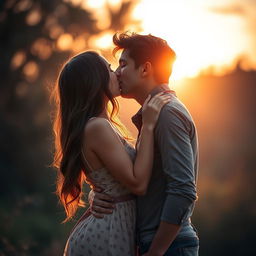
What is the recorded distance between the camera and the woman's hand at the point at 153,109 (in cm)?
343

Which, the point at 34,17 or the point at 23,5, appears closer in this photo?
the point at 23,5

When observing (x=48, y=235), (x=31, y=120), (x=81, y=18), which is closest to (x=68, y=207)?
(x=48, y=235)

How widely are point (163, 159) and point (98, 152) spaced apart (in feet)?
1.48

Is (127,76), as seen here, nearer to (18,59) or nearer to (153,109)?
(153,109)

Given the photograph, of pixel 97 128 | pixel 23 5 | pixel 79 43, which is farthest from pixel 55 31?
pixel 97 128

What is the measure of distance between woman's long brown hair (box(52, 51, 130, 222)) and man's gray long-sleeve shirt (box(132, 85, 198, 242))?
48 cm

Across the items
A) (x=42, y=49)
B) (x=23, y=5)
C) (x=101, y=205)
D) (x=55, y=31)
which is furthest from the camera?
(x=55, y=31)

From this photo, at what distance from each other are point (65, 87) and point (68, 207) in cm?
86

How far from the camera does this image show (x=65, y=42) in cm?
2658

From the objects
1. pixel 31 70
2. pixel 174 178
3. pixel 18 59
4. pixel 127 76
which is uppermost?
pixel 127 76

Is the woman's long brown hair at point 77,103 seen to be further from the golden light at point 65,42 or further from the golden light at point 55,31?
the golden light at point 55,31

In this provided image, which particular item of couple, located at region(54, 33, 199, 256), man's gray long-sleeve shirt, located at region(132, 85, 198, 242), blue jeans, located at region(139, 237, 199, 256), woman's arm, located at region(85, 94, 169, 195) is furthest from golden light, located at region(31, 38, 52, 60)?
blue jeans, located at region(139, 237, 199, 256)

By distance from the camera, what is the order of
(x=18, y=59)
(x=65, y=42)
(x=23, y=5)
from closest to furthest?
(x=23, y=5) → (x=18, y=59) → (x=65, y=42)

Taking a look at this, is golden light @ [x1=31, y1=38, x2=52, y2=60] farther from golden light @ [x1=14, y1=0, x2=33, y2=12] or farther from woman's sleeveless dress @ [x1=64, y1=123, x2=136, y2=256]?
woman's sleeveless dress @ [x1=64, y1=123, x2=136, y2=256]
